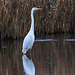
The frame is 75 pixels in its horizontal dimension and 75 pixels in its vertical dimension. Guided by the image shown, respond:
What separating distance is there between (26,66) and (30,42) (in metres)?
2.01

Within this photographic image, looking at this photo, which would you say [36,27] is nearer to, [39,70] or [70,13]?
[70,13]

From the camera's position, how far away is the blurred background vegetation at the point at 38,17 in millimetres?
12039

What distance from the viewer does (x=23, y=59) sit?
8.06m

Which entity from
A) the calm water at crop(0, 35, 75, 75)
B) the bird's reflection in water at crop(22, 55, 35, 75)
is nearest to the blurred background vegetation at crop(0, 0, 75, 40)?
the calm water at crop(0, 35, 75, 75)

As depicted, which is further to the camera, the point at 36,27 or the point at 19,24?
the point at 36,27

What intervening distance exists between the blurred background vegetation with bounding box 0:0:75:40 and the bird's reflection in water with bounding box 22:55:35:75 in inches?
151

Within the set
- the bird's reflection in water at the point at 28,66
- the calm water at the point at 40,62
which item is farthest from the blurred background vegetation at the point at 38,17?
the bird's reflection in water at the point at 28,66

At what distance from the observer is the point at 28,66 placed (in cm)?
703

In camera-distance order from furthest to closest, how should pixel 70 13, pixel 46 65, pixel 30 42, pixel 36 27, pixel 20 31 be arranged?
pixel 70 13, pixel 36 27, pixel 20 31, pixel 30 42, pixel 46 65

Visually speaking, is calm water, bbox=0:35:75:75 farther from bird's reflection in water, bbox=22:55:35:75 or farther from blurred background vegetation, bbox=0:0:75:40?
blurred background vegetation, bbox=0:0:75:40

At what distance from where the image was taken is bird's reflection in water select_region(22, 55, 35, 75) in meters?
6.31

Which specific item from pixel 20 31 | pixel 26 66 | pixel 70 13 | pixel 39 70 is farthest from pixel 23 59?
pixel 70 13

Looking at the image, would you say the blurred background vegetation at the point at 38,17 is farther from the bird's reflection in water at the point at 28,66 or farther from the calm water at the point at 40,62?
the bird's reflection in water at the point at 28,66

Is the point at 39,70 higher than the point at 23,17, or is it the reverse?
the point at 23,17
